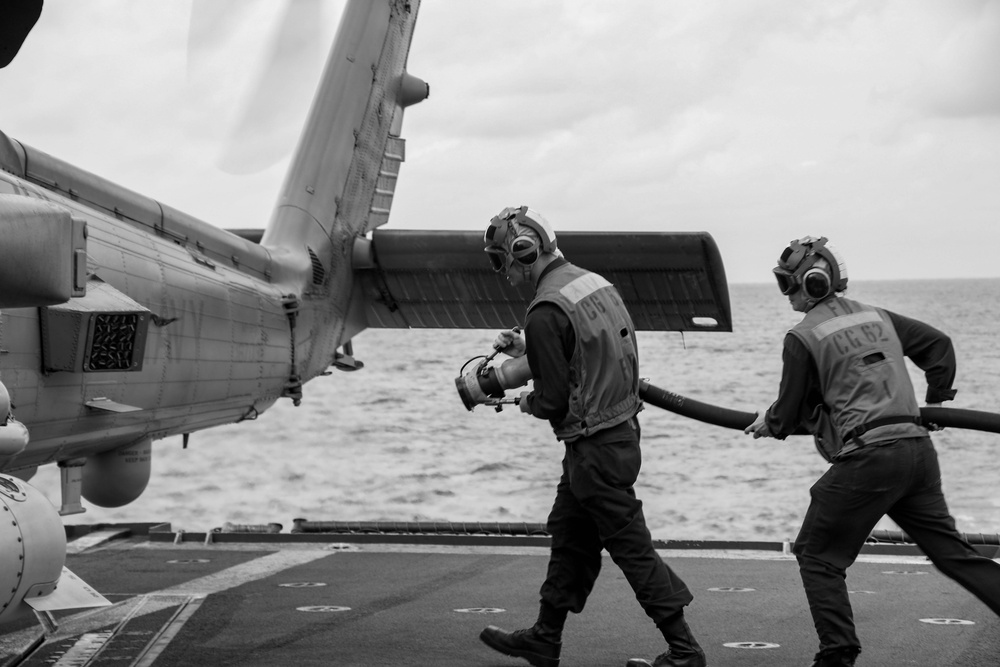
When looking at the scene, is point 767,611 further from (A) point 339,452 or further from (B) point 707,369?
(B) point 707,369

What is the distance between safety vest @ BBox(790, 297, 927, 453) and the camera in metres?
4.15

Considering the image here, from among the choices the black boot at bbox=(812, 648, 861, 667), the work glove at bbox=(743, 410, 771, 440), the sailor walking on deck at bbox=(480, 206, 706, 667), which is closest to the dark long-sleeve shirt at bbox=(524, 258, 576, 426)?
the sailor walking on deck at bbox=(480, 206, 706, 667)

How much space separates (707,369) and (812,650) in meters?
43.3

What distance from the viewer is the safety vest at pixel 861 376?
13.6 feet

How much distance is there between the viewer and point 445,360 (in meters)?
60.6

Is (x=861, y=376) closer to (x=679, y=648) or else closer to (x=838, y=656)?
(x=838, y=656)

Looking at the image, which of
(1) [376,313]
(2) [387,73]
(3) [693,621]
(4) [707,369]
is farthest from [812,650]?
(4) [707,369]

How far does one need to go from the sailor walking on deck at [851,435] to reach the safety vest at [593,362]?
0.56m

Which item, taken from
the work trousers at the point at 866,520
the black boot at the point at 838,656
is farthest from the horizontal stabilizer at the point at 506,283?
the black boot at the point at 838,656

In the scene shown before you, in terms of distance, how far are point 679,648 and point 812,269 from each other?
1463 millimetres

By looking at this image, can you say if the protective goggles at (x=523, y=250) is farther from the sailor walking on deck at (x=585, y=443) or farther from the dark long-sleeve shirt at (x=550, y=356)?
the dark long-sleeve shirt at (x=550, y=356)

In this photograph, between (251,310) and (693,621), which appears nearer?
(693,621)

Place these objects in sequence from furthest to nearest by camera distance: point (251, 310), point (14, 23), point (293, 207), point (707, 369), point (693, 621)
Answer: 1. point (707, 369)
2. point (293, 207)
3. point (251, 310)
4. point (693, 621)
5. point (14, 23)

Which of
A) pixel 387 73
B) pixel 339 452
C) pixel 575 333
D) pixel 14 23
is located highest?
pixel 387 73
